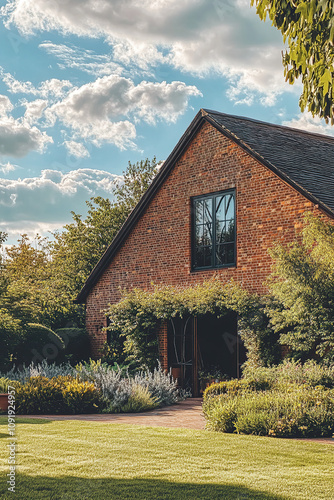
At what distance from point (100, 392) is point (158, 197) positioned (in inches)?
309

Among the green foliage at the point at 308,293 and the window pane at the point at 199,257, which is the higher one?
the window pane at the point at 199,257

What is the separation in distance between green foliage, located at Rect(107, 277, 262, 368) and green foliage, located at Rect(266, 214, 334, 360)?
1.21m

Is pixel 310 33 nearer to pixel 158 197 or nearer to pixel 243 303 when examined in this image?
pixel 243 303

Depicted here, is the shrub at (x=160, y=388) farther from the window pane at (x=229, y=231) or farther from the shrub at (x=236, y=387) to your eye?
the window pane at (x=229, y=231)

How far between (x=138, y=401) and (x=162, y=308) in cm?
439

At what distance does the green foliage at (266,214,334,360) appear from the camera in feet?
46.9

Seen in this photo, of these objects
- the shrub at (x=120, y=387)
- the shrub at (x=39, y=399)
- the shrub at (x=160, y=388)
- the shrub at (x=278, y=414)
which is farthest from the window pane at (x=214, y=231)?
the shrub at (x=278, y=414)

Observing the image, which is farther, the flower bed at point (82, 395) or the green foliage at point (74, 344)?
the green foliage at point (74, 344)

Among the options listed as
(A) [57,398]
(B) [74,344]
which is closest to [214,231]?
(B) [74,344]

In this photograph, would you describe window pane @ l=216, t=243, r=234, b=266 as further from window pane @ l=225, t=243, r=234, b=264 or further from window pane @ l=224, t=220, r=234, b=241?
window pane @ l=224, t=220, r=234, b=241

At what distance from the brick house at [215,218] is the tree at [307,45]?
27.0 ft

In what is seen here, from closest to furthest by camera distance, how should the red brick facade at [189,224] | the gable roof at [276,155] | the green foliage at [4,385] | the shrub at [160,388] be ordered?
the green foliage at [4,385] → the shrub at [160,388] → the gable roof at [276,155] → the red brick facade at [189,224]

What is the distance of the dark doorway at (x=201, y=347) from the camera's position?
1934cm

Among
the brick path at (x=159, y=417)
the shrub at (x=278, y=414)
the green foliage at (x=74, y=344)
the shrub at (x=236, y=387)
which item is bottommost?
the brick path at (x=159, y=417)
